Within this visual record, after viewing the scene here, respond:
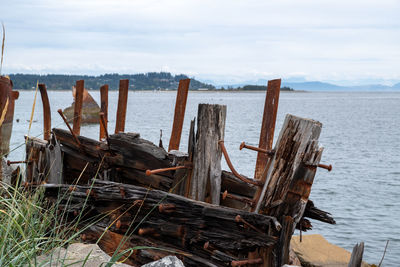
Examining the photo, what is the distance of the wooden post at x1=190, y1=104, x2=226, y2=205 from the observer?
521 cm

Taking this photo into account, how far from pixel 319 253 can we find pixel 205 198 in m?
5.54

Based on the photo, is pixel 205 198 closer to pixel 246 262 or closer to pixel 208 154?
pixel 208 154

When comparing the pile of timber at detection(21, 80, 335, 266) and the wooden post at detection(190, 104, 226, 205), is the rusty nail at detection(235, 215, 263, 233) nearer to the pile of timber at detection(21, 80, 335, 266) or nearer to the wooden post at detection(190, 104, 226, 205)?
the pile of timber at detection(21, 80, 335, 266)

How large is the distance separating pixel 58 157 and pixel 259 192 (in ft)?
13.2

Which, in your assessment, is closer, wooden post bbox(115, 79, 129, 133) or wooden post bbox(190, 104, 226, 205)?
wooden post bbox(190, 104, 226, 205)

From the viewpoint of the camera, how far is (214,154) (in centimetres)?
527

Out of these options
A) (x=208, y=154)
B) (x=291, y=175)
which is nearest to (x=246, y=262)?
(x=291, y=175)

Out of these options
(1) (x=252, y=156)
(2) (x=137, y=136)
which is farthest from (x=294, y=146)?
(1) (x=252, y=156)

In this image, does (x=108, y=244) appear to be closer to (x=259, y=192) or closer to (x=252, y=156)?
(x=259, y=192)

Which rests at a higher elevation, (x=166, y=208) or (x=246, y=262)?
(x=166, y=208)

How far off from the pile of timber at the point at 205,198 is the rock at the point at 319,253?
12.1 feet

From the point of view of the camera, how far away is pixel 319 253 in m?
9.96

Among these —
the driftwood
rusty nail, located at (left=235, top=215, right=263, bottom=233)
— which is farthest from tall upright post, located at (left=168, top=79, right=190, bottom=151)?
rusty nail, located at (left=235, top=215, right=263, bottom=233)

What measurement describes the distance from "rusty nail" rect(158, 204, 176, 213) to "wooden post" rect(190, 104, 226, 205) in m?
0.40
